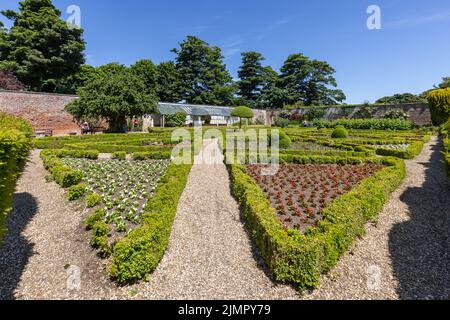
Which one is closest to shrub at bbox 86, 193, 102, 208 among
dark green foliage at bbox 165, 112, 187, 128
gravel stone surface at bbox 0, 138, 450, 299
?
gravel stone surface at bbox 0, 138, 450, 299

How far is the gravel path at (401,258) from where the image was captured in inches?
146

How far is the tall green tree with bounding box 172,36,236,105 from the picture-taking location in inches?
1849

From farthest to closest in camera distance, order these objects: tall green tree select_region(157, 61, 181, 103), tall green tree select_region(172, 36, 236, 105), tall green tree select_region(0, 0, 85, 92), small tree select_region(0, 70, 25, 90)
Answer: tall green tree select_region(172, 36, 236, 105)
tall green tree select_region(157, 61, 181, 103)
tall green tree select_region(0, 0, 85, 92)
small tree select_region(0, 70, 25, 90)

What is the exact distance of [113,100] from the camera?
68.3 ft

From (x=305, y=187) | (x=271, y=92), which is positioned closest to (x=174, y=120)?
(x=271, y=92)

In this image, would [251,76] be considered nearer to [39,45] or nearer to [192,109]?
[192,109]

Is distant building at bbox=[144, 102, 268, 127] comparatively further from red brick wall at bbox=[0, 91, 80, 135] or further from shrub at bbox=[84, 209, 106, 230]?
shrub at bbox=[84, 209, 106, 230]

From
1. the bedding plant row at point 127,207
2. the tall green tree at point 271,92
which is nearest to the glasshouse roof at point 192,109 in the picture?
the tall green tree at point 271,92

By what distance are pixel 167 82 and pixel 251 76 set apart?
19.5 metres

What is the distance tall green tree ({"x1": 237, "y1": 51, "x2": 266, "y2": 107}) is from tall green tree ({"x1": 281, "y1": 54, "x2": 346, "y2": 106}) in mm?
5285

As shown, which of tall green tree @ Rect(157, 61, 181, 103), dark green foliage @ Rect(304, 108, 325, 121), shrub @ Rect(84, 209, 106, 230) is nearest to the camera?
shrub @ Rect(84, 209, 106, 230)
